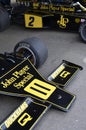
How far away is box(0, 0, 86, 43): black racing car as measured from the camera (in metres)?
3.41

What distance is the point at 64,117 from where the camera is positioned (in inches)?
78.7

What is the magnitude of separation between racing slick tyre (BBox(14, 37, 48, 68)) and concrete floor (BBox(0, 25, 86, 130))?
196 mm

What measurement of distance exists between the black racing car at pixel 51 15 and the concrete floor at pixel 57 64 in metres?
0.12

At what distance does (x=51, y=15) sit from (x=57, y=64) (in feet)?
3.38

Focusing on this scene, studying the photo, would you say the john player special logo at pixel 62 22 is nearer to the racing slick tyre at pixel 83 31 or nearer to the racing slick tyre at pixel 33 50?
the racing slick tyre at pixel 83 31

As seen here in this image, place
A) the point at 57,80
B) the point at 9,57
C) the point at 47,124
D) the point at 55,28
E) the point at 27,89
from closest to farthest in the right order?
the point at 47,124, the point at 27,89, the point at 57,80, the point at 9,57, the point at 55,28

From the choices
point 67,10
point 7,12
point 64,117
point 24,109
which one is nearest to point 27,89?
point 24,109

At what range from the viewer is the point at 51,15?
3.58 metres

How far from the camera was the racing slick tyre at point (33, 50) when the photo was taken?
2457mm

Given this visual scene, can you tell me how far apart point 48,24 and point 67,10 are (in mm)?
422

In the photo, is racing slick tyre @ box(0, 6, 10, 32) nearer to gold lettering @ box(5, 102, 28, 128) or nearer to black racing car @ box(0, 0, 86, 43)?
black racing car @ box(0, 0, 86, 43)

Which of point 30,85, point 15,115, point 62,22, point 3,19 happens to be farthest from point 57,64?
point 3,19

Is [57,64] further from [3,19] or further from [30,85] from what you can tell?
[3,19]

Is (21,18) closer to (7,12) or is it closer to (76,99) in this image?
(7,12)
